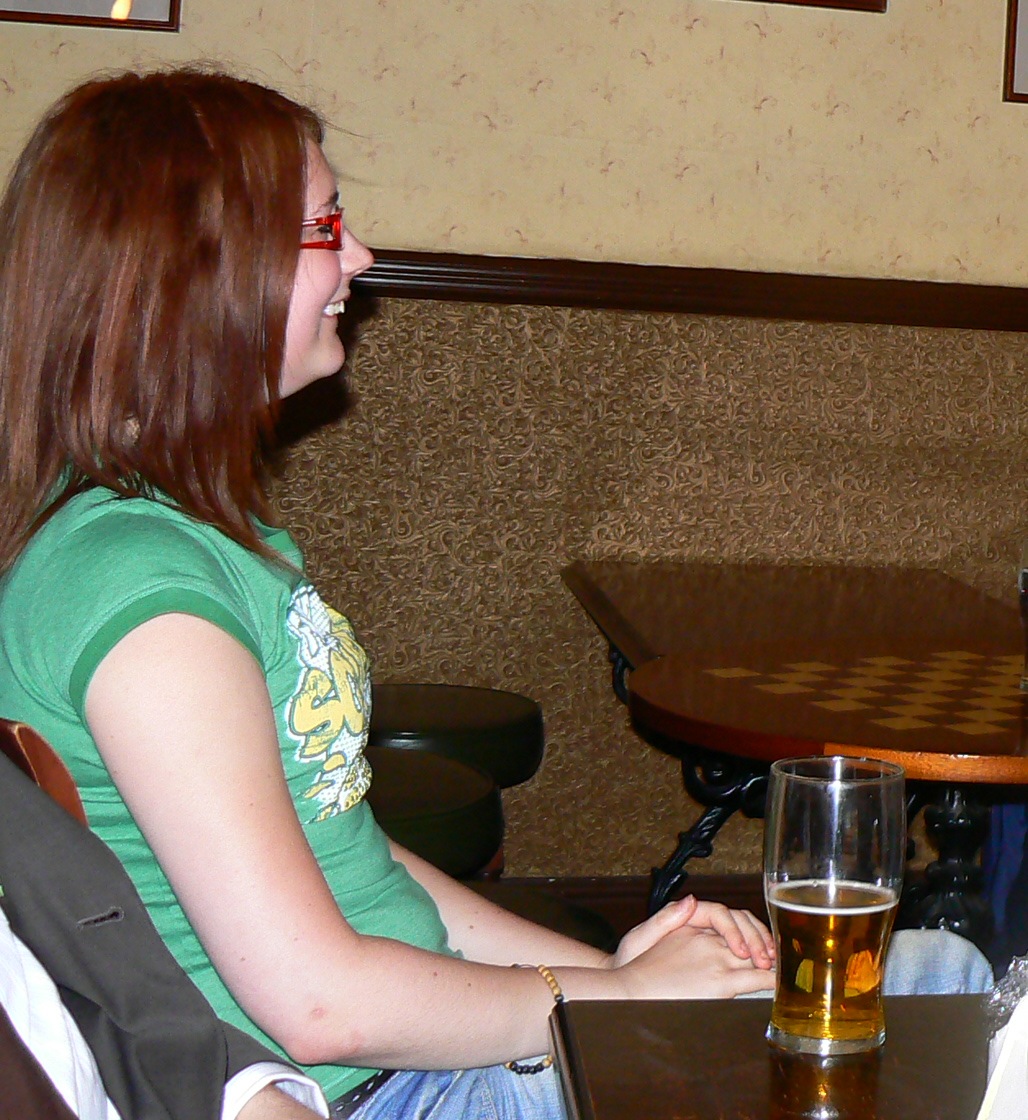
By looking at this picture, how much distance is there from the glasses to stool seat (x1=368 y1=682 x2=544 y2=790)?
1267mm

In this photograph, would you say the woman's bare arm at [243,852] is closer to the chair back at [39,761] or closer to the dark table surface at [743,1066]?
the chair back at [39,761]

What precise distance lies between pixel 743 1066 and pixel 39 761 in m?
0.43

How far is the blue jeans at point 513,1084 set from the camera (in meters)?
1.13

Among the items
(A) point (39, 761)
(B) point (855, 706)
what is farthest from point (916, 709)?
(A) point (39, 761)

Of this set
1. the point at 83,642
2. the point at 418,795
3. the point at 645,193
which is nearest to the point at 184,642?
the point at 83,642

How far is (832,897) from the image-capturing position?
0.83 metres

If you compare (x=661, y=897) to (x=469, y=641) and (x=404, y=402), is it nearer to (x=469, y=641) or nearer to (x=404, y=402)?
(x=469, y=641)

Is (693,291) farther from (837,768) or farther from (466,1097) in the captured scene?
(837,768)

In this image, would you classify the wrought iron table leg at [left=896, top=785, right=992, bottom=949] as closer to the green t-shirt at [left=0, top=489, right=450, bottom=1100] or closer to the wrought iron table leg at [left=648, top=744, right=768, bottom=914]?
the wrought iron table leg at [left=648, top=744, right=768, bottom=914]

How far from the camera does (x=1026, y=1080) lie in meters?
0.57

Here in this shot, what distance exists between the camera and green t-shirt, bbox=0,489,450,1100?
0.96m

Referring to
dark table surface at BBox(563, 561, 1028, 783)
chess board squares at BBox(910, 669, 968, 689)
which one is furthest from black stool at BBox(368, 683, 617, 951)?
chess board squares at BBox(910, 669, 968, 689)

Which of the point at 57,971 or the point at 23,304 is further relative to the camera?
the point at 23,304

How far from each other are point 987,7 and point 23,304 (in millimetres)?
2594
